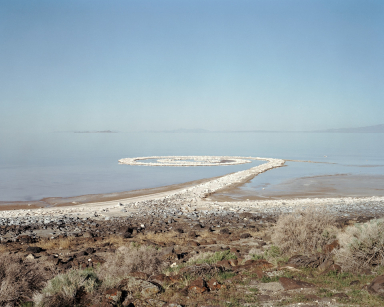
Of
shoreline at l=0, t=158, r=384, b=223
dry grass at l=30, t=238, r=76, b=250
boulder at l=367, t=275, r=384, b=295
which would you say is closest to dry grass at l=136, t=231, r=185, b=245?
dry grass at l=30, t=238, r=76, b=250

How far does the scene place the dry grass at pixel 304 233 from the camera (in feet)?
31.7

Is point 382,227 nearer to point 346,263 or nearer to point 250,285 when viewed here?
point 346,263

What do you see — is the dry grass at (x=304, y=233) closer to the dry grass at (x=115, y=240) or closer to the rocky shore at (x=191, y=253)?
the rocky shore at (x=191, y=253)

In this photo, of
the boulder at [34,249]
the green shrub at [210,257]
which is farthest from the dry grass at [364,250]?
the boulder at [34,249]

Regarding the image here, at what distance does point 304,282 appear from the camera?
7.20 meters

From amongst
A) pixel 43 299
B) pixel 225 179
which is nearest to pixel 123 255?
pixel 43 299

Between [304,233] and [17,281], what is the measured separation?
287 inches

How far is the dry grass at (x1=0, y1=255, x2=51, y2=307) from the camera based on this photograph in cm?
620

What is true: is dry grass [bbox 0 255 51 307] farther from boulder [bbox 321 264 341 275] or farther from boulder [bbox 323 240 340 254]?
boulder [bbox 323 240 340 254]

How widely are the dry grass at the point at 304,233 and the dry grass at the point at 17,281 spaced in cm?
639

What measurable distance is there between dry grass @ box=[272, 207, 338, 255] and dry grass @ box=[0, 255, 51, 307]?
21.0 feet

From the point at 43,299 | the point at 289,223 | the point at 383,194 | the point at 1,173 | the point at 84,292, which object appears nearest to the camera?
the point at 43,299

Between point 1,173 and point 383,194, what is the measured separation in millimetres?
40160

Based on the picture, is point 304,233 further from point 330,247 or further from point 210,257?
point 210,257
